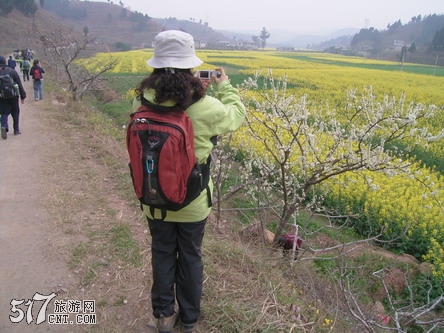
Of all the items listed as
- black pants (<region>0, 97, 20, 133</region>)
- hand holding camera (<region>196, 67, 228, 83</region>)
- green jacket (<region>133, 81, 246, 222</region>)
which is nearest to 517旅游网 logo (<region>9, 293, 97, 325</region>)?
green jacket (<region>133, 81, 246, 222</region>)

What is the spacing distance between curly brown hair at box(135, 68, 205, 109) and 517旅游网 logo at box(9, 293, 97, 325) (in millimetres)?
1840

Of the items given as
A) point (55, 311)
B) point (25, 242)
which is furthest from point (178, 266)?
point (25, 242)

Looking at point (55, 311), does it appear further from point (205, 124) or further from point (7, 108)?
point (7, 108)

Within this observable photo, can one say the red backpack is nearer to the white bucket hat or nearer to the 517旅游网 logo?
the white bucket hat

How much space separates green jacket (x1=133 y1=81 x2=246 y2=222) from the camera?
2.11 meters

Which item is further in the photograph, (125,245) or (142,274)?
(125,245)

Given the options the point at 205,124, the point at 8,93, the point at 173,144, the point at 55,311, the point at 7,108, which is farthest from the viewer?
the point at 7,108

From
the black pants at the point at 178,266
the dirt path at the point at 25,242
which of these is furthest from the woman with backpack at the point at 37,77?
the black pants at the point at 178,266

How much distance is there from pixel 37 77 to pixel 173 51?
1145 cm

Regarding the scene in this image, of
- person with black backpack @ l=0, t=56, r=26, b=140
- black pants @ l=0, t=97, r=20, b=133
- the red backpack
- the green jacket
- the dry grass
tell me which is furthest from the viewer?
black pants @ l=0, t=97, r=20, b=133

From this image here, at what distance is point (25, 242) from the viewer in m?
3.75

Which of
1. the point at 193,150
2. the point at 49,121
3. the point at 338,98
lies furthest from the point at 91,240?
the point at 338,98

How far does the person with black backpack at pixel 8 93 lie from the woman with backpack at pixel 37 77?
4.43 meters

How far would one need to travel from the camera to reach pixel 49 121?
9367 millimetres
